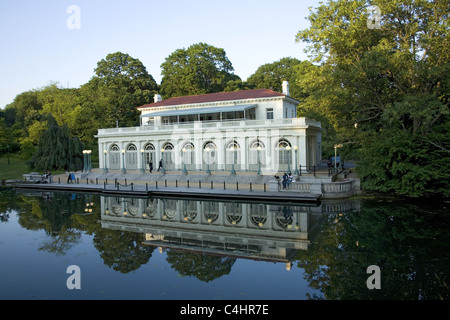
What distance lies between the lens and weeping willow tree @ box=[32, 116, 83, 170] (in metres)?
42.5

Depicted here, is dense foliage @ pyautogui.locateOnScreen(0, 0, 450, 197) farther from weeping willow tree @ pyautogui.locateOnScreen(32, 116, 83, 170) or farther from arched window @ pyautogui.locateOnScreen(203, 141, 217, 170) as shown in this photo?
weeping willow tree @ pyautogui.locateOnScreen(32, 116, 83, 170)

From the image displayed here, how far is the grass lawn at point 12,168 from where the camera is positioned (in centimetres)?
4175

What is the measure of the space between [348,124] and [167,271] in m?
21.4

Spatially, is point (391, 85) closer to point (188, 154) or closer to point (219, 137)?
point (219, 137)

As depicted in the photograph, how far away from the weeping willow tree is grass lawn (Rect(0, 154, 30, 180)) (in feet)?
7.47

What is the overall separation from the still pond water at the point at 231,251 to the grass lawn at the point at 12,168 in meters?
23.3

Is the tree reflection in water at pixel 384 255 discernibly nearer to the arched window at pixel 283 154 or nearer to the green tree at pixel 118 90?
the arched window at pixel 283 154

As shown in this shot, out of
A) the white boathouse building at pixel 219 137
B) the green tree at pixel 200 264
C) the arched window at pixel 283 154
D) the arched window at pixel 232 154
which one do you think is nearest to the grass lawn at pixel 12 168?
the white boathouse building at pixel 219 137

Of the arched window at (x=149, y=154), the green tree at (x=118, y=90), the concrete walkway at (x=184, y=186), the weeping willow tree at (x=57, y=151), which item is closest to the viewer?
the concrete walkway at (x=184, y=186)

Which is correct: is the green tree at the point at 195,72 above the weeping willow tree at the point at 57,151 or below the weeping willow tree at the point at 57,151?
above

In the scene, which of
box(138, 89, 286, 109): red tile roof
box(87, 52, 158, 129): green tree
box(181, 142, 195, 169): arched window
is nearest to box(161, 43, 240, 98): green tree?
box(87, 52, 158, 129): green tree

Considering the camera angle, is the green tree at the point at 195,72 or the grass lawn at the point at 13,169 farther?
the green tree at the point at 195,72

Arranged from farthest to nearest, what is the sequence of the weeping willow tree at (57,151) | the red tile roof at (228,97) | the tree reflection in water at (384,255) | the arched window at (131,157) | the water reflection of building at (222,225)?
the weeping willow tree at (57,151) → the arched window at (131,157) → the red tile roof at (228,97) → the water reflection of building at (222,225) → the tree reflection in water at (384,255)
